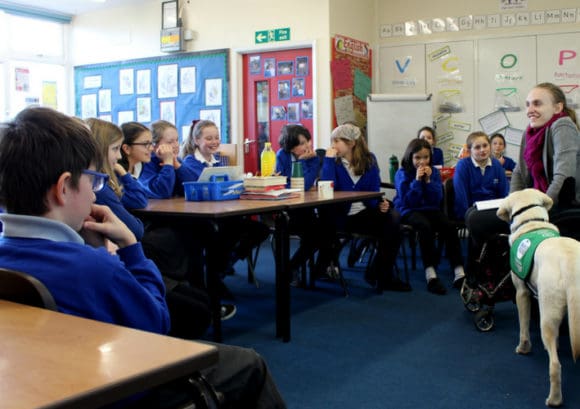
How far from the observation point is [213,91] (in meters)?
7.09

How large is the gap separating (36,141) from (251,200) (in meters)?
2.12

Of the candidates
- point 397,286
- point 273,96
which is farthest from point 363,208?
point 273,96

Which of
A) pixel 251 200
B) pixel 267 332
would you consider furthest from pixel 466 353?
pixel 251 200

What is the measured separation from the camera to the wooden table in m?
2.54

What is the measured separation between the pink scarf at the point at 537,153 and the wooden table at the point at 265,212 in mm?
1084

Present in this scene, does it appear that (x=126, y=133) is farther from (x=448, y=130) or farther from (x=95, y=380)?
(x=448, y=130)

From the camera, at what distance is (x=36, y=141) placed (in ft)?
3.43

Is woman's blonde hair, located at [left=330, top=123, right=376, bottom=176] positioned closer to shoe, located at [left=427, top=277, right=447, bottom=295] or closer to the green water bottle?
shoe, located at [left=427, top=277, right=447, bottom=295]

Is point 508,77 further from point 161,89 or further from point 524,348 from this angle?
point 524,348

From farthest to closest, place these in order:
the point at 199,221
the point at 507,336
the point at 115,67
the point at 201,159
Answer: the point at 115,67
the point at 201,159
the point at 507,336
the point at 199,221

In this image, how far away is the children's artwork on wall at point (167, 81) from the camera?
7.40 m

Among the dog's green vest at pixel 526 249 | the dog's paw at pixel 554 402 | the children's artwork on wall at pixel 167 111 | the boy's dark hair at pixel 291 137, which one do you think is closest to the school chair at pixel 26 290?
the dog's paw at pixel 554 402

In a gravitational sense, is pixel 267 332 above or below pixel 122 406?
below

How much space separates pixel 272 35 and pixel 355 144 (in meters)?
2.89
